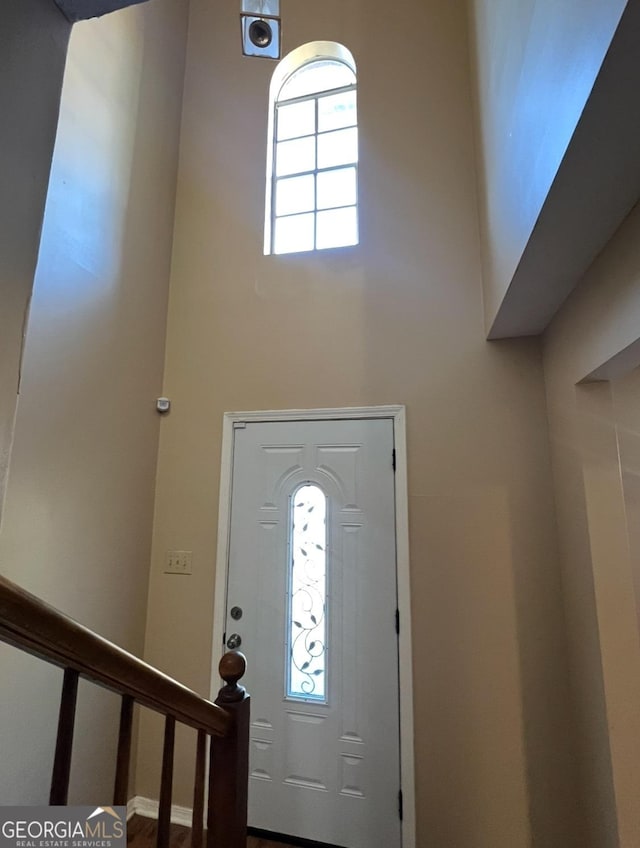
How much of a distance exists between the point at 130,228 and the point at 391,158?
5.21 feet

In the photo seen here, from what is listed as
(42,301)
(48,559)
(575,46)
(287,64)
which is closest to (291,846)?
(48,559)

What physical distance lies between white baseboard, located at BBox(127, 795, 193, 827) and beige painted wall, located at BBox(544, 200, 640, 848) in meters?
1.89

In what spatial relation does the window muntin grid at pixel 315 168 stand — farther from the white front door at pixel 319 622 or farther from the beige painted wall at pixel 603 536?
the beige painted wall at pixel 603 536

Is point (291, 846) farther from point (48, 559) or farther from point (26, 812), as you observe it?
point (26, 812)

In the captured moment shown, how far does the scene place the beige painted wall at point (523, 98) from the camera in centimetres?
101

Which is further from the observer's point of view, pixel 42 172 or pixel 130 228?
pixel 130 228

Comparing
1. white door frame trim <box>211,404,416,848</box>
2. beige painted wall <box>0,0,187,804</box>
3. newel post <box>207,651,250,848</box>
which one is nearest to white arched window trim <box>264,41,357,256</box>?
beige painted wall <box>0,0,187,804</box>

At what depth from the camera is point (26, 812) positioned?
2.34 feet

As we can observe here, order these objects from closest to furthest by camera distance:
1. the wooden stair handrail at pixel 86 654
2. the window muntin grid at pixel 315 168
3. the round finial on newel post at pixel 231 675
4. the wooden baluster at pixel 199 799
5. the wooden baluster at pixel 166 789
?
the wooden stair handrail at pixel 86 654 < the wooden baluster at pixel 166 789 < the wooden baluster at pixel 199 799 < the round finial on newel post at pixel 231 675 < the window muntin grid at pixel 315 168

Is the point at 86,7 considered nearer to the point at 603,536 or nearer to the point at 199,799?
the point at 199,799

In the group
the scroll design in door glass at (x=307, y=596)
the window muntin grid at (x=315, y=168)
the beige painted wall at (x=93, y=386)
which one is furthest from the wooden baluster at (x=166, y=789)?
the window muntin grid at (x=315, y=168)

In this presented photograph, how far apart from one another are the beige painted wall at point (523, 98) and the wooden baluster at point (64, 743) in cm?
151

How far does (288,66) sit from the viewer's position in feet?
10.1

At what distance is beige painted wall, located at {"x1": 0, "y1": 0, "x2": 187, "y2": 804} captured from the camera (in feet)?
5.92
